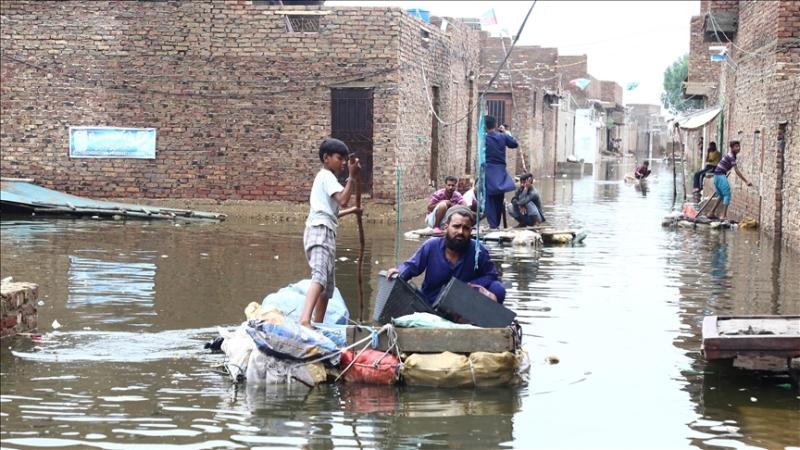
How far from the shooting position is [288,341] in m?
8.16

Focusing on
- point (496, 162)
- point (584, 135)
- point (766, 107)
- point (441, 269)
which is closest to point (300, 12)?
point (496, 162)

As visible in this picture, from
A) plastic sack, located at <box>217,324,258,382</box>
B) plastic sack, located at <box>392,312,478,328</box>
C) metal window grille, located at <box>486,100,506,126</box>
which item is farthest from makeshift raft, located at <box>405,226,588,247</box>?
metal window grille, located at <box>486,100,506,126</box>

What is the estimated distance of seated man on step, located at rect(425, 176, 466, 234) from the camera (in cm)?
1644

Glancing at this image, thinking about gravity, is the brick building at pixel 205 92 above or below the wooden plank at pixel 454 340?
above

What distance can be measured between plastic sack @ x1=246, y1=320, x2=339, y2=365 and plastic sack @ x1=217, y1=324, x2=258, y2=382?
0.38 feet

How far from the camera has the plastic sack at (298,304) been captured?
950 cm

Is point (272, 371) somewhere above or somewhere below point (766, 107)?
below

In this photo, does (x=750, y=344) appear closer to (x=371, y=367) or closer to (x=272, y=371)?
(x=371, y=367)

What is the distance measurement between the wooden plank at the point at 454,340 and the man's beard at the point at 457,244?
897 mm

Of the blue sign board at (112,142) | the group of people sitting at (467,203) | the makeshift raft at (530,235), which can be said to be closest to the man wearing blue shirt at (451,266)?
the group of people sitting at (467,203)

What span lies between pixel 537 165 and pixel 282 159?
89.1 ft

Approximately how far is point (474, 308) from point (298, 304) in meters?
1.62

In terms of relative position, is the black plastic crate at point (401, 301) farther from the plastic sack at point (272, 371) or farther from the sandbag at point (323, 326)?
the plastic sack at point (272, 371)

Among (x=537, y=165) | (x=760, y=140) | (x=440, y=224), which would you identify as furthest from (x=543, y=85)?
(x=440, y=224)
